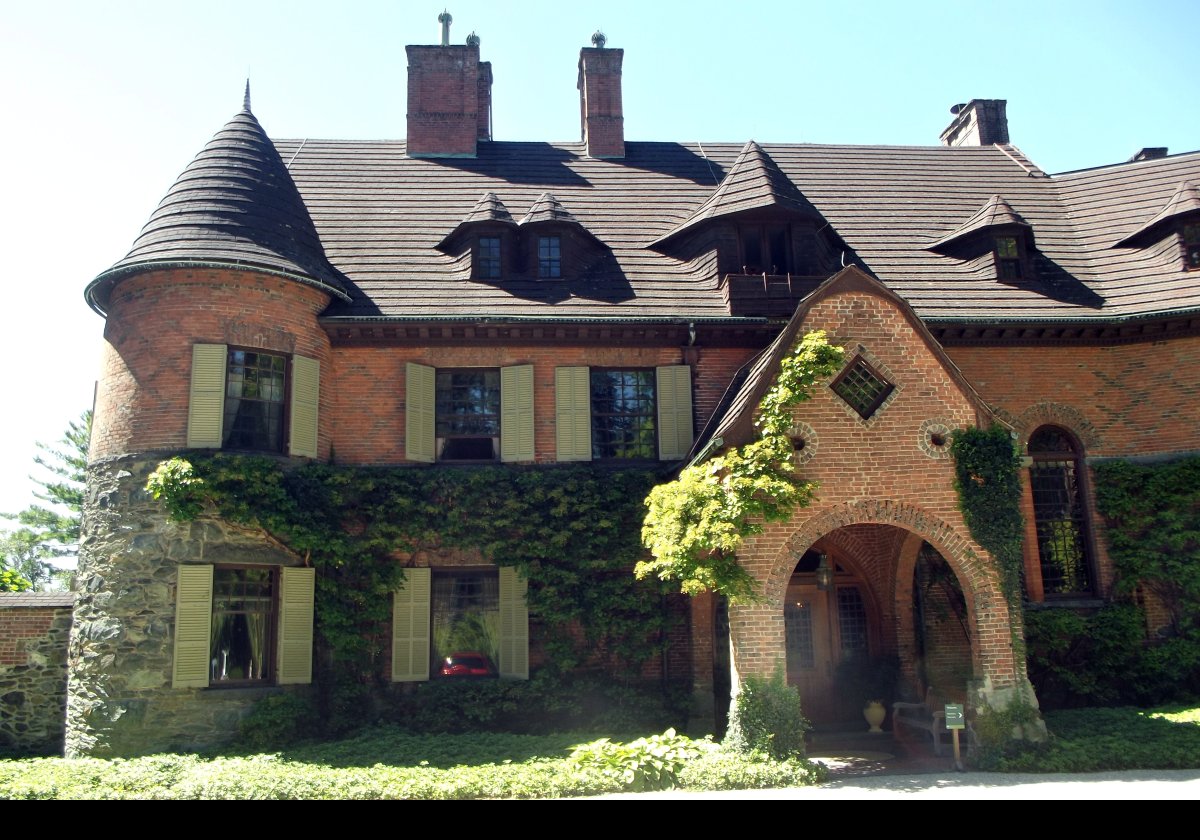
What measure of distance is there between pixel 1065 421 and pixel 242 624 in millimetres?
14116

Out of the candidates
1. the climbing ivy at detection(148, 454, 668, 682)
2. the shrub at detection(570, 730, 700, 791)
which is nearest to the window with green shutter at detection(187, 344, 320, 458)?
the climbing ivy at detection(148, 454, 668, 682)

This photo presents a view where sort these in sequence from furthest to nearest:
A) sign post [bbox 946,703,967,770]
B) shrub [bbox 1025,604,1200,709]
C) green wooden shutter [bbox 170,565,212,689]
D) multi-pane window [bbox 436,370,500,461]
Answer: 1. multi-pane window [bbox 436,370,500,461]
2. shrub [bbox 1025,604,1200,709]
3. green wooden shutter [bbox 170,565,212,689]
4. sign post [bbox 946,703,967,770]

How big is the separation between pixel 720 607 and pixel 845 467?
3.66 metres

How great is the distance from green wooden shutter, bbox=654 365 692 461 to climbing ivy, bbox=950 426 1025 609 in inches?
186

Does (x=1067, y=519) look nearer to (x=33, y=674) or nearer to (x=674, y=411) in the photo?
(x=674, y=411)

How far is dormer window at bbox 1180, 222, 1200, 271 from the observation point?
55.7 feet

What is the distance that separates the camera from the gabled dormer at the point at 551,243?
17031mm

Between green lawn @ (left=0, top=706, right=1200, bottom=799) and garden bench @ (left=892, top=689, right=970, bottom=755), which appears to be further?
garden bench @ (left=892, top=689, right=970, bottom=755)

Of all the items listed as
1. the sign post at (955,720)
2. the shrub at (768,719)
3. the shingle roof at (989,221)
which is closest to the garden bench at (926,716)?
the sign post at (955,720)

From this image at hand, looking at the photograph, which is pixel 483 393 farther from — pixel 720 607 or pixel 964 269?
pixel 964 269

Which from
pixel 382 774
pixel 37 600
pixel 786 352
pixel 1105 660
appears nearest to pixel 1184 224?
pixel 1105 660

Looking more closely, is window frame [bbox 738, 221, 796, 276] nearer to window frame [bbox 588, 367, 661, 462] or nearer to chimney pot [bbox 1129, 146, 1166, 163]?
window frame [bbox 588, 367, 661, 462]

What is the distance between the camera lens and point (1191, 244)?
674 inches

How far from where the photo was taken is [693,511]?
470 inches
